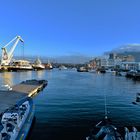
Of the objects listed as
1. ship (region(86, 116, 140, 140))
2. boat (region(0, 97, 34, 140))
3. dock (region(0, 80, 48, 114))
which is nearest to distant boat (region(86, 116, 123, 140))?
Result: ship (region(86, 116, 140, 140))

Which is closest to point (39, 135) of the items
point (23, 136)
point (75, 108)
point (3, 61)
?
point (23, 136)

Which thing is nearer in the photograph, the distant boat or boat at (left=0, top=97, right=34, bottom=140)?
boat at (left=0, top=97, right=34, bottom=140)

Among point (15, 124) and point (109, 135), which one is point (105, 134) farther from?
point (15, 124)

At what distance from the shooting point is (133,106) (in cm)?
3469

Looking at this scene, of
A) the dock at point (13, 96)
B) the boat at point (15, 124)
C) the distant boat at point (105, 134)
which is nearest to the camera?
the boat at point (15, 124)

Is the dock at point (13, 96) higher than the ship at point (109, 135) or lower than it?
higher

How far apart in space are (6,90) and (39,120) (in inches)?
677

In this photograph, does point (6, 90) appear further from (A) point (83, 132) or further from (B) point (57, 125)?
(A) point (83, 132)

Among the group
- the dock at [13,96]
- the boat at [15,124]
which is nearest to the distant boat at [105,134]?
the boat at [15,124]

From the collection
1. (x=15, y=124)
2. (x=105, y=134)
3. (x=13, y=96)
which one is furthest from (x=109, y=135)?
(x=13, y=96)

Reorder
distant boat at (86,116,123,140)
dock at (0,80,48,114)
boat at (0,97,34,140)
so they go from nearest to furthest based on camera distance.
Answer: boat at (0,97,34,140)
distant boat at (86,116,123,140)
dock at (0,80,48,114)

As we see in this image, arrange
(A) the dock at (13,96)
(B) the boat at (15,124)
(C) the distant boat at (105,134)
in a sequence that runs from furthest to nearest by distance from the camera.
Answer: (A) the dock at (13,96) < (C) the distant boat at (105,134) < (B) the boat at (15,124)

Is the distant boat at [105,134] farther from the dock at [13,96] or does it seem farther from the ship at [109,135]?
the dock at [13,96]

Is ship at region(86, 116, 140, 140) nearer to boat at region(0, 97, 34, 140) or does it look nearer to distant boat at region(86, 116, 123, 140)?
distant boat at region(86, 116, 123, 140)
